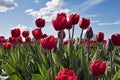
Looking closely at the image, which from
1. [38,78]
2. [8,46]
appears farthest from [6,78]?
[8,46]

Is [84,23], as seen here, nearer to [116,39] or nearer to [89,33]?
[89,33]

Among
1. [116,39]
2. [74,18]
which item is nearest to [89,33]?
[74,18]

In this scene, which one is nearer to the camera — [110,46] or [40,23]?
[110,46]

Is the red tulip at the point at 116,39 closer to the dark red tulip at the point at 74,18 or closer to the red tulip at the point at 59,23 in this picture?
the red tulip at the point at 59,23

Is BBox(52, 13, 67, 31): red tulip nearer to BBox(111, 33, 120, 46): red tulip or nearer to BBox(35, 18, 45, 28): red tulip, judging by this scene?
BBox(111, 33, 120, 46): red tulip

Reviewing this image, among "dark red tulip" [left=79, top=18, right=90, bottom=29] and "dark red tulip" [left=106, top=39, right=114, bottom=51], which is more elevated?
"dark red tulip" [left=79, top=18, right=90, bottom=29]

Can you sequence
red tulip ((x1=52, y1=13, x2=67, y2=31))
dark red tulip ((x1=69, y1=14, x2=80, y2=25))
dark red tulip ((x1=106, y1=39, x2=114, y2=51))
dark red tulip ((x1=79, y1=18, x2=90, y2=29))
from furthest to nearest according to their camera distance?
1. dark red tulip ((x1=79, y1=18, x2=90, y2=29))
2. dark red tulip ((x1=69, y1=14, x2=80, y2=25))
3. red tulip ((x1=52, y1=13, x2=67, y2=31))
4. dark red tulip ((x1=106, y1=39, x2=114, y2=51))

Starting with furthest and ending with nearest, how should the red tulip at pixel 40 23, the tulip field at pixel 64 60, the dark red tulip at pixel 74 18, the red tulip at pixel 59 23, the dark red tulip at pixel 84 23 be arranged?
the red tulip at pixel 40 23, the dark red tulip at pixel 84 23, the dark red tulip at pixel 74 18, the red tulip at pixel 59 23, the tulip field at pixel 64 60

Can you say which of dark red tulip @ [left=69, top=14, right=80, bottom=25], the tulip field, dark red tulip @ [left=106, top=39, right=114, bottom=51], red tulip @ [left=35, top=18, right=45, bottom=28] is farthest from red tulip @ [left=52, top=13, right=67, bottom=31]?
red tulip @ [left=35, top=18, right=45, bottom=28]

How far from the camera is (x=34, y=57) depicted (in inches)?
255

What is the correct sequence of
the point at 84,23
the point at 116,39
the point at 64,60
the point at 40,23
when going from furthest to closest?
the point at 40,23 → the point at 64,60 → the point at 84,23 → the point at 116,39

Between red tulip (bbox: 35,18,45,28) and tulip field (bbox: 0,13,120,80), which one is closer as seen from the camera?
tulip field (bbox: 0,13,120,80)

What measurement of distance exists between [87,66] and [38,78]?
2.51 feet

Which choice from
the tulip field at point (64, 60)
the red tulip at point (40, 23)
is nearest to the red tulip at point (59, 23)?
the tulip field at point (64, 60)
